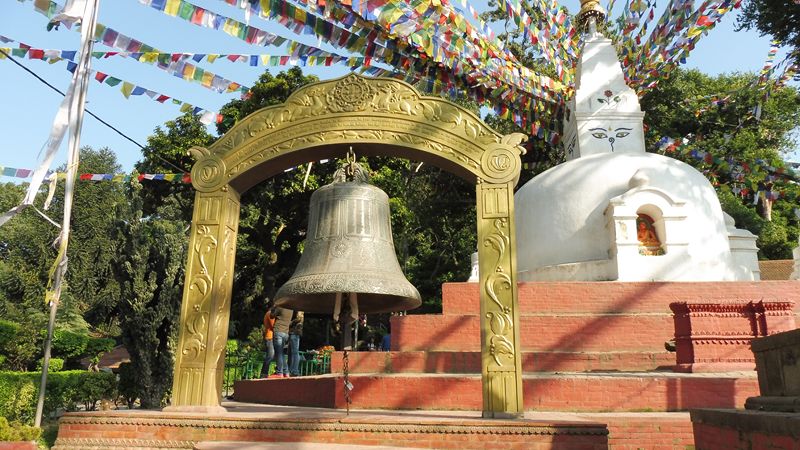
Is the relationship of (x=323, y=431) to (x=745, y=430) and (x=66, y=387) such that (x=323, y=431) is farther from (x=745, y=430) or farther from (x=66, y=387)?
(x=66, y=387)

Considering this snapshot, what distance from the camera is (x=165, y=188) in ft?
74.3

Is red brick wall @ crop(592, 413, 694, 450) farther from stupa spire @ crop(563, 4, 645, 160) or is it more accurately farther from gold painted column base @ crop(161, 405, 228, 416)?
stupa spire @ crop(563, 4, 645, 160)

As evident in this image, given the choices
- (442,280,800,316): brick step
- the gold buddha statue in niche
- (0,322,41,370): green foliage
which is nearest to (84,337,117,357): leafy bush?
(0,322,41,370): green foliage

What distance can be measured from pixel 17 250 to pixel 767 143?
139 ft

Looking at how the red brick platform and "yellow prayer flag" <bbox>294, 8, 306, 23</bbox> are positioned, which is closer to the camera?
the red brick platform

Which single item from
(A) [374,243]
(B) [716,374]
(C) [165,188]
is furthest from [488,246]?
(C) [165,188]

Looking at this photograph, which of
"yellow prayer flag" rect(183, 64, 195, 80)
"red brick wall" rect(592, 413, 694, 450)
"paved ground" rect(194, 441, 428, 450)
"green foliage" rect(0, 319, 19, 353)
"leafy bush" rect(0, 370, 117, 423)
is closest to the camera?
"paved ground" rect(194, 441, 428, 450)

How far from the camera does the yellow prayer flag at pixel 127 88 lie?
8039mm

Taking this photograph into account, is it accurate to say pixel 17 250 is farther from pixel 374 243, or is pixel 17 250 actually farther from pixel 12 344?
pixel 374 243

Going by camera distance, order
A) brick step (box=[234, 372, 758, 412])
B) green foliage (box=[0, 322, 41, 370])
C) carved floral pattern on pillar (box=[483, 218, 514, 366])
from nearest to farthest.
Result: carved floral pattern on pillar (box=[483, 218, 514, 366]) → brick step (box=[234, 372, 758, 412]) → green foliage (box=[0, 322, 41, 370])

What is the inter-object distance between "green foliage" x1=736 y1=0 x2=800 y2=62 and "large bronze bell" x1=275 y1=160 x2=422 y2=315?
12.7 metres

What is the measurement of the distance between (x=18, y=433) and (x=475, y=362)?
5695 mm

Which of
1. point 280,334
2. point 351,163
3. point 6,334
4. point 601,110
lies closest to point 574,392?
point 351,163

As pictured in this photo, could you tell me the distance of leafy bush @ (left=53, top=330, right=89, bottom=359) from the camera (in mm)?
15484
